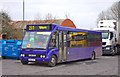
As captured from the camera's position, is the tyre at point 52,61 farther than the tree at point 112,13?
No

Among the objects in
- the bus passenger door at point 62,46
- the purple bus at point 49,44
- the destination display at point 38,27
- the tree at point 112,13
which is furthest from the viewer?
the tree at point 112,13

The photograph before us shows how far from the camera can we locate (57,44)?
728 inches

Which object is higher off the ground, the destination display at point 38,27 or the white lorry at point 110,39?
the destination display at point 38,27

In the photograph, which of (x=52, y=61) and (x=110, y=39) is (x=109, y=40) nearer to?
(x=110, y=39)

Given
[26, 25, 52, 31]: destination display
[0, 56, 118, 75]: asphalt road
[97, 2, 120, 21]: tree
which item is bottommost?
[0, 56, 118, 75]: asphalt road

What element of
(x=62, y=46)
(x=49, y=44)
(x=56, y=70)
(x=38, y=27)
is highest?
(x=38, y=27)

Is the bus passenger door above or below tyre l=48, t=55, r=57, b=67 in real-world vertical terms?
above

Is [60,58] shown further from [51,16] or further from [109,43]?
[51,16]

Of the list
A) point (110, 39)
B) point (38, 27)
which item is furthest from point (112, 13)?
point (38, 27)

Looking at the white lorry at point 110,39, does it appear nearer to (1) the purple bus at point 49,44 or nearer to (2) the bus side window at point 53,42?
(1) the purple bus at point 49,44

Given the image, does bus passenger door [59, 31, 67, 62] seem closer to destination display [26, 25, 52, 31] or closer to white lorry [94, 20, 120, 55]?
destination display [26, 25, 52, 31]

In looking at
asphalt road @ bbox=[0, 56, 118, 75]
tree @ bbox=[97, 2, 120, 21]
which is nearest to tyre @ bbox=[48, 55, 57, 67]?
asphalt road @ bbox=[0, 56, 118, 75]

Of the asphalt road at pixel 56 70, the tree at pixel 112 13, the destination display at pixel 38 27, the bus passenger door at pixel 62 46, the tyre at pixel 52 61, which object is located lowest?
the asphalt road at pixel 56 70

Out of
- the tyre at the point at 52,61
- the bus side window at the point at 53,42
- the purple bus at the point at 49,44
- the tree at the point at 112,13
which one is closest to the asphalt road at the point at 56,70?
the tyre at the point at 52,61
